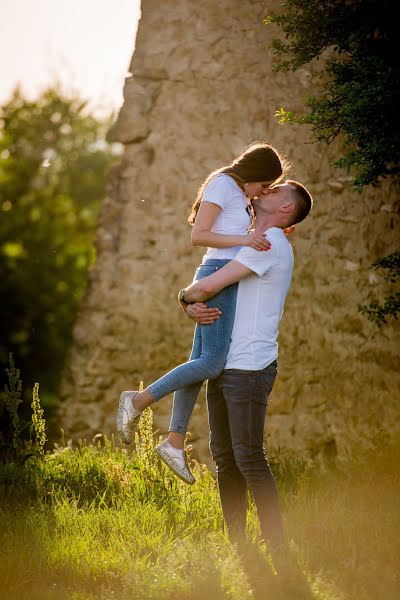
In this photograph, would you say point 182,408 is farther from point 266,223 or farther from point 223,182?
point 223,182

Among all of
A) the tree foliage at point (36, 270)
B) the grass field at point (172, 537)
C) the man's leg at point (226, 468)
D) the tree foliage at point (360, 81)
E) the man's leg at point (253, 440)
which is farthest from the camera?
the tree foliage at point (36, 270)

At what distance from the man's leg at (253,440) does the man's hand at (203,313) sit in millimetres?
272

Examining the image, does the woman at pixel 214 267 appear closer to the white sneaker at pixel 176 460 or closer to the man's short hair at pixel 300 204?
the white sneaker at pixel 176 460

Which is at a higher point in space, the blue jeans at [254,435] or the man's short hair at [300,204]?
the man's short hair at [300,204]

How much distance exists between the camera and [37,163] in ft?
32.4

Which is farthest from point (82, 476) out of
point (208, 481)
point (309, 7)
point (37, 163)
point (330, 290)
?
point (37, 163)

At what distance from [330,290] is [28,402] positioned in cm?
295

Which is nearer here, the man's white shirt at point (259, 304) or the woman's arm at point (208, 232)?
the man's white shirt at point (259, 304)

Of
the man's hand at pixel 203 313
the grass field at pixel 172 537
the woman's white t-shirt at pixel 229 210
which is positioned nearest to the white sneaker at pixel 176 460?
the grass field at pixel 172 537

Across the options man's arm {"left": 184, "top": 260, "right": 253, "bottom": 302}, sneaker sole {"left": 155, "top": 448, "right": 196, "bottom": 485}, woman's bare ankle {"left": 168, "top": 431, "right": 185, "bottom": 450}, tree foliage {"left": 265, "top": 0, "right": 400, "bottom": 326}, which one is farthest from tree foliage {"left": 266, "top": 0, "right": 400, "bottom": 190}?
sneaker sole {"left": 155, "top": 448, "right": 196, "bottom": 485}

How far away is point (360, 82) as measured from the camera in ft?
→ 15.5

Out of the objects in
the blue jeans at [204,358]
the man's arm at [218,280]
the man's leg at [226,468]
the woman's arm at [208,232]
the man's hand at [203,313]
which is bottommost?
the man's leg at [226,468]


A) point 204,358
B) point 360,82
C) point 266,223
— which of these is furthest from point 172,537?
point 360,82

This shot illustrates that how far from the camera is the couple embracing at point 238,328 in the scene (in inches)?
148
